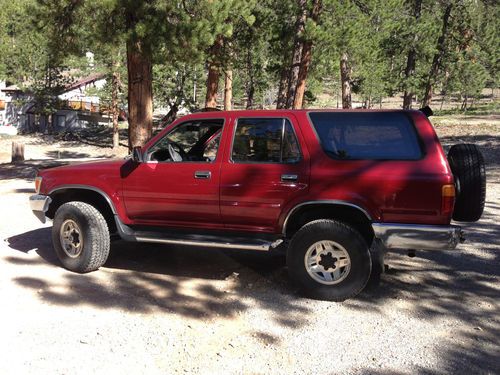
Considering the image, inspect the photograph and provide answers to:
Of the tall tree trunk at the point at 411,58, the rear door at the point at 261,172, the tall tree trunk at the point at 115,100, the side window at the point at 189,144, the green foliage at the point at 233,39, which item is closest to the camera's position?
the rear door at the point at 261,172

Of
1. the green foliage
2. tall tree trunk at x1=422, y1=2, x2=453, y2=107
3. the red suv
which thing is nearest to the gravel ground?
the red suv

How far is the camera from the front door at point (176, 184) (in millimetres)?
5008

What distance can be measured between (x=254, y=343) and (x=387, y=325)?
1.16 meters

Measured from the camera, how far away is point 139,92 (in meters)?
9.73

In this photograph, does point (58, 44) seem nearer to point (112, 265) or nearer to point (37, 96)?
point (112, 265)

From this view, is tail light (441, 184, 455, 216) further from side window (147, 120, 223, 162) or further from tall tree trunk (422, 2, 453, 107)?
tall tree trunk (422, 2, 453, 107)

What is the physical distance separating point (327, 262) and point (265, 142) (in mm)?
1307

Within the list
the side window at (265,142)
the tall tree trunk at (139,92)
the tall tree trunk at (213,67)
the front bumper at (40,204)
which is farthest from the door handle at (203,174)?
the tall tree trunk at (213,67)

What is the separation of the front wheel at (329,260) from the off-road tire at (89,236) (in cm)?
206

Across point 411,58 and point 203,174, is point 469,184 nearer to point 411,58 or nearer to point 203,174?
point 203,174

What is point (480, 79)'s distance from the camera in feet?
137

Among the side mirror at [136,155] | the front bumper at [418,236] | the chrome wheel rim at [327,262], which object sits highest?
the side mirror at [136,155]

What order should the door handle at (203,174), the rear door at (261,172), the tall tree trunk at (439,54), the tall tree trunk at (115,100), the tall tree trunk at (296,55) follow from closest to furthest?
1. the rear door at (261,172)
2. the door handle at (203,174)
3. the tall tree trunk at (296,55)
4. the tall tree trunk at (439,54)
5. the tall tree trunk at (115,100)

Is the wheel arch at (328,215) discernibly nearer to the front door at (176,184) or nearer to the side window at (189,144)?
the front door at (176,184)
